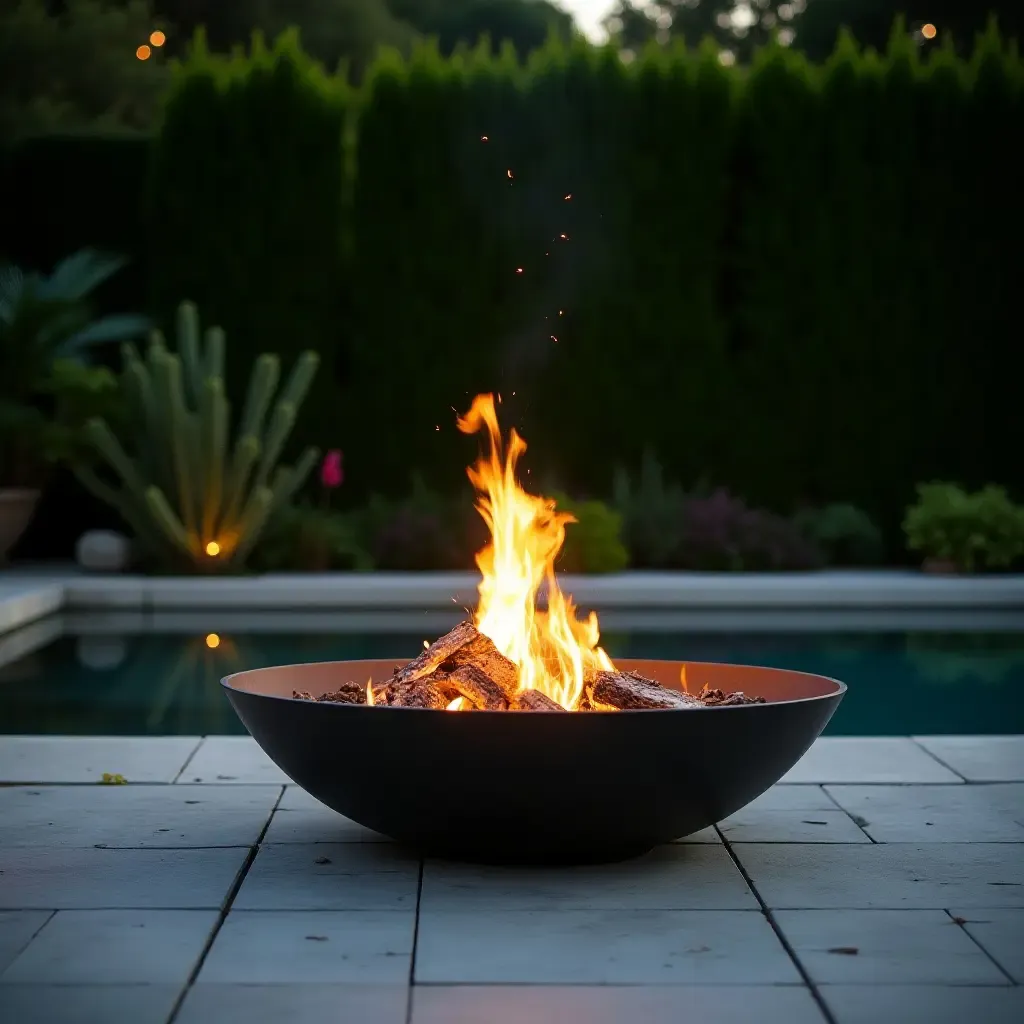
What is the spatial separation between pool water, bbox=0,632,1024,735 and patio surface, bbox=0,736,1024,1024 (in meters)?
1.66

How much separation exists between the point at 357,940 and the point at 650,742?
667 mm

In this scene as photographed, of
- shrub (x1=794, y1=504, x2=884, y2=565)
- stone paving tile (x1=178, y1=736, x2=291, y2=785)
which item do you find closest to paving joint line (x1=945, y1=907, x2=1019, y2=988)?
stone paving tile (x1=178, y1=736, x2=291, y2=785)

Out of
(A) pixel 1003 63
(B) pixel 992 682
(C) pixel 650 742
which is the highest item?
(A) pixel 1003 63

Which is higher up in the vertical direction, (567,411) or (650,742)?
(567,411)

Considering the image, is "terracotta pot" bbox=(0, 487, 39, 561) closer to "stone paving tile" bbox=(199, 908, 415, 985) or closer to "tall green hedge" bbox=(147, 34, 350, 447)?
"tall green hedge" bbox=(147, 34, 350, 447)

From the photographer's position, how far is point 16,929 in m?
2.84

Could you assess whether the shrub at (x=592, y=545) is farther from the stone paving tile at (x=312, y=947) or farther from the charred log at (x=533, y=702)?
the stone paving tile at (x=312, y=947)

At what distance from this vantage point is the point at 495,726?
3037mm

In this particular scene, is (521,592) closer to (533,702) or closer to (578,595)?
(533,702)

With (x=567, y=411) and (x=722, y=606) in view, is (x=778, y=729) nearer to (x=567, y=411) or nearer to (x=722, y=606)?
(x=722, y=606)

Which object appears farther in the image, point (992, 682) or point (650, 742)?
point (992, 682)

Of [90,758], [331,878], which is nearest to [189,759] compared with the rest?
[90,758]

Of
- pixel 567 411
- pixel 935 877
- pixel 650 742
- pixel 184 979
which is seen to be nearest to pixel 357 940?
pixel 184 979

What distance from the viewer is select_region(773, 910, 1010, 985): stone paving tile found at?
2.60m
